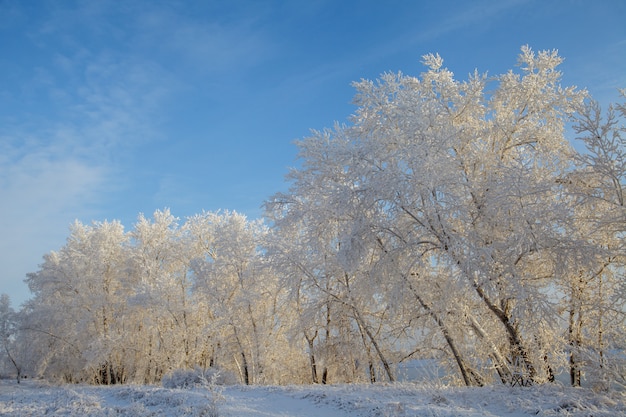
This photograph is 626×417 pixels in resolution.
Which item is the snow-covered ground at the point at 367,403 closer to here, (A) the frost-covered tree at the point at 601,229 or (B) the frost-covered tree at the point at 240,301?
(A) the frost-covered tree at the point at 601,229

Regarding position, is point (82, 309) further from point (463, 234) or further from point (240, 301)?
point (463, 234)

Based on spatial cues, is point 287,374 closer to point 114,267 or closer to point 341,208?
point 114,267

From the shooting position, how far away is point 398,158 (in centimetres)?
1252

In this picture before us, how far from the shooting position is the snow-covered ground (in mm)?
7902

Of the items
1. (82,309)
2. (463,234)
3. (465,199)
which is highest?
(465,199)

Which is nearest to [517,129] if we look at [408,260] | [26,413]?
[408,260]

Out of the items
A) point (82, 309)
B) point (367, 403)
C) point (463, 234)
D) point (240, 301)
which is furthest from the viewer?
point (82, 309)

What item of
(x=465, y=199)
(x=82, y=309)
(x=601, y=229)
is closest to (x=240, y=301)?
(x=82, y=309)

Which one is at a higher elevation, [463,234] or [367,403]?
[463,234]

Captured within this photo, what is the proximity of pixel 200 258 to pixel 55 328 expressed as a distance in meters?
15.2

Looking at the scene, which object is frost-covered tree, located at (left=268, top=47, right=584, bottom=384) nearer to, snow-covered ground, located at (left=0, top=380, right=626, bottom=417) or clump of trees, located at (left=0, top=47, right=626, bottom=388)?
clump of trees, located at (left=0, top=47, right=626, bottom=388)

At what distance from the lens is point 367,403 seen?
9219mm

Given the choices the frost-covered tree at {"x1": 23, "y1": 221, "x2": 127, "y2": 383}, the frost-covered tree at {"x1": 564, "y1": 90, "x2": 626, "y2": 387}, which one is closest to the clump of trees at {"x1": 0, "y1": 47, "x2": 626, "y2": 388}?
the frost-covered tree at {"x1": 564, "y1": 90, "x2": 626, "y2": 387}

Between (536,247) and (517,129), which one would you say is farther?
(517,129)
